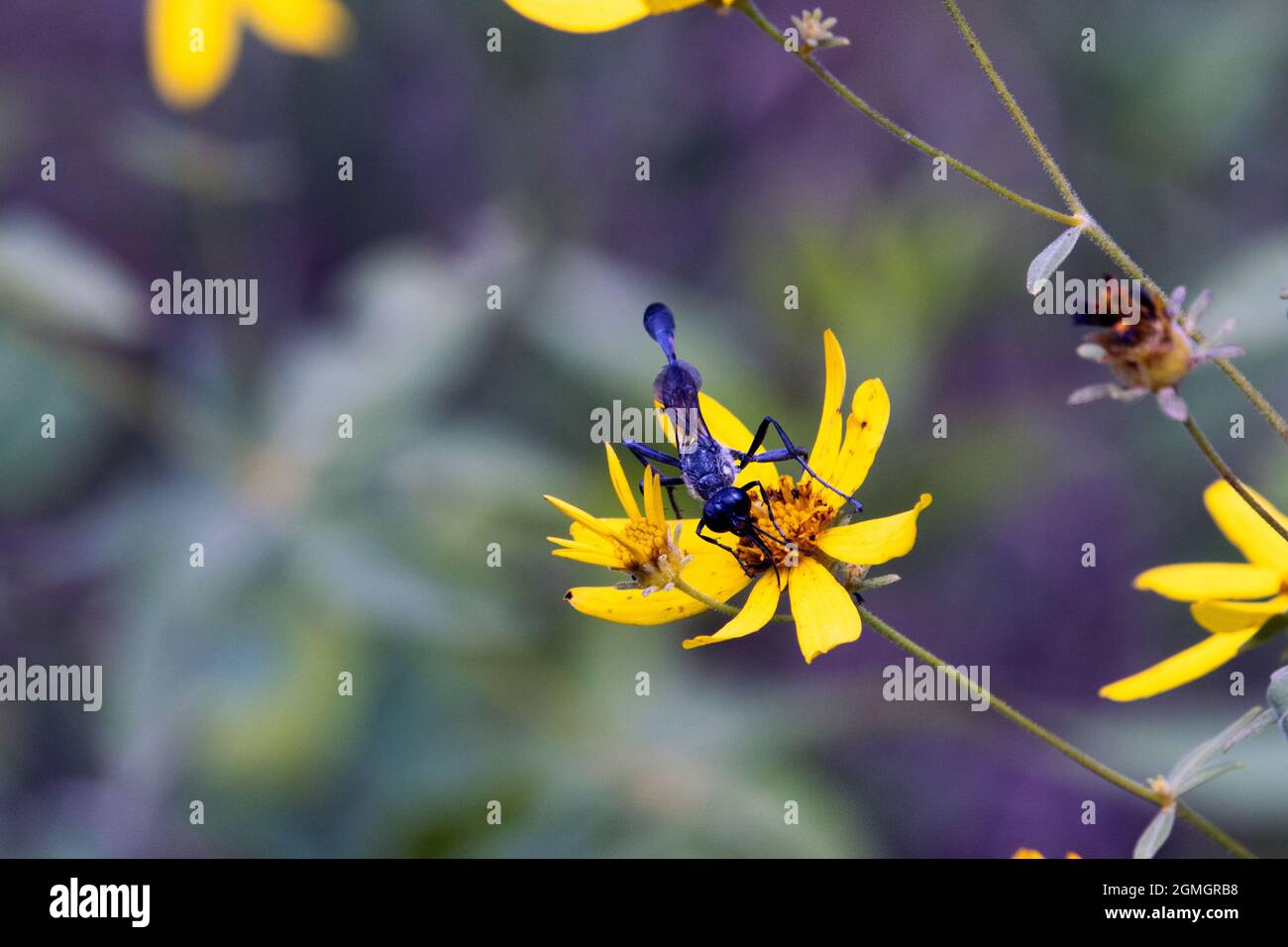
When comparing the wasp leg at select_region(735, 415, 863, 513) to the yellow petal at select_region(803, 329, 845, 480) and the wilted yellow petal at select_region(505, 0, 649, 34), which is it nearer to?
the yellow petal at select_region(803, 329, 845, 480)

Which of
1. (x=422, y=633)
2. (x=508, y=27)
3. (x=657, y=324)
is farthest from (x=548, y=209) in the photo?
(x=657, y=324)

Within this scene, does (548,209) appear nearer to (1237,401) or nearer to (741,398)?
(741,398)

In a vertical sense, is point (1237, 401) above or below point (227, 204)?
below

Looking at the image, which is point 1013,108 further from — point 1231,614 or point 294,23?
point 294,23

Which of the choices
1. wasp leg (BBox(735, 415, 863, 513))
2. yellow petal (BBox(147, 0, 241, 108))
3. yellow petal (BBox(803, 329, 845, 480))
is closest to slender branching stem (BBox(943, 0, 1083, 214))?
yellow petal (BBox(803, 329, 845, 480))

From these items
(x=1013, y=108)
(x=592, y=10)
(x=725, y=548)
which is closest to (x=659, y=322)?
(x=725, y=548)

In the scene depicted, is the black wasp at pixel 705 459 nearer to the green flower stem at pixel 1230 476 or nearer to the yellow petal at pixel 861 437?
the yellow petal at pixel 861 437

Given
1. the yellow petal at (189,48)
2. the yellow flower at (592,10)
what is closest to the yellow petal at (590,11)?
the yellow flower at (592,10)
